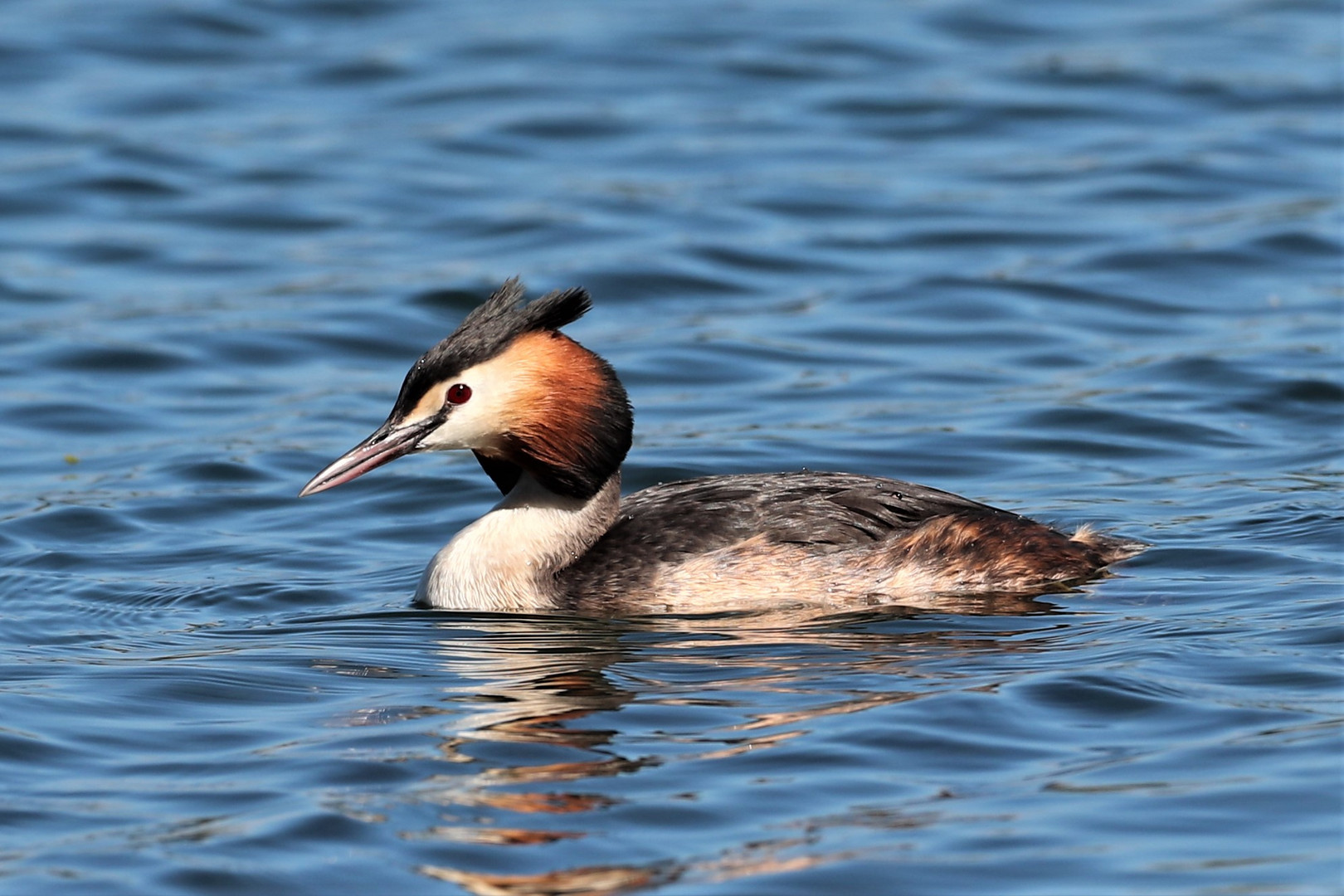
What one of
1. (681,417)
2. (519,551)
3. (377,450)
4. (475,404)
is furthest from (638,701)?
(681,417)

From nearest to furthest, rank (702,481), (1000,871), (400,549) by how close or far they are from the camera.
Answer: (1000,871)
(702,481)
(400,549)

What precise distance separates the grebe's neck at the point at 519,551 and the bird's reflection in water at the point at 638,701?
0.14 meters

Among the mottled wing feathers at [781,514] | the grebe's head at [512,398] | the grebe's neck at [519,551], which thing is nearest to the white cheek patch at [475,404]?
the grebe's head at [512,398]

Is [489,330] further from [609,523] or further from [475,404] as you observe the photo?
[609,523]

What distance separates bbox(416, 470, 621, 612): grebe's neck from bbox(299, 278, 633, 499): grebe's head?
21 cm

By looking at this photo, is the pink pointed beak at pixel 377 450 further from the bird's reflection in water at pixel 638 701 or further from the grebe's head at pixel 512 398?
the bird's reflection in water at pixel 638 701

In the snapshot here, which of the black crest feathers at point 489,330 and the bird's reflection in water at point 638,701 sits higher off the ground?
the black crest feathers at point 489,330

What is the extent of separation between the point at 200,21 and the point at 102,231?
223 inches

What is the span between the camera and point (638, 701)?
733 centimetres

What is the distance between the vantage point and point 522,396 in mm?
8531

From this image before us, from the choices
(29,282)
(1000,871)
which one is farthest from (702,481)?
(29,282)

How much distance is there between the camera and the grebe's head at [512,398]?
8484 millimetres

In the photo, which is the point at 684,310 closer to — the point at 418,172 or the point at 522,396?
the point at 418,172

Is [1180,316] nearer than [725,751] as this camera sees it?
No
